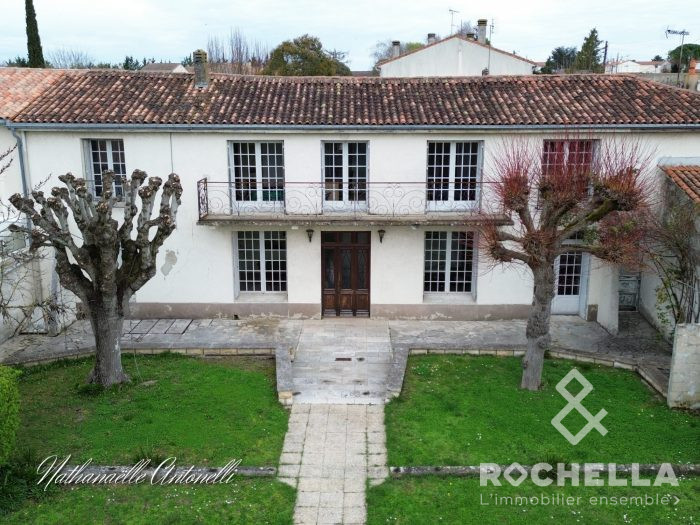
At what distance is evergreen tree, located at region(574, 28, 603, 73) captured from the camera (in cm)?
5569

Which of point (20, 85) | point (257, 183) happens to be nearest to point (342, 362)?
point (257, 183)

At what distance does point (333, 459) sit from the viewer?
12.1 m

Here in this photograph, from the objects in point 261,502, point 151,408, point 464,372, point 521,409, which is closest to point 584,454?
point 521,409

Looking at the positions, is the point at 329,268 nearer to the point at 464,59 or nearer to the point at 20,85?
the point at 20,85

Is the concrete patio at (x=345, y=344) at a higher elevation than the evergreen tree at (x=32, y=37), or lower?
lower

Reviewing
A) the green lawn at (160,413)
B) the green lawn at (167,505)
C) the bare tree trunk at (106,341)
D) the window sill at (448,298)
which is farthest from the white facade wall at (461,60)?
the green lawn at (167,505)

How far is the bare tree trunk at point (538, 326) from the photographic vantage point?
13.9 m

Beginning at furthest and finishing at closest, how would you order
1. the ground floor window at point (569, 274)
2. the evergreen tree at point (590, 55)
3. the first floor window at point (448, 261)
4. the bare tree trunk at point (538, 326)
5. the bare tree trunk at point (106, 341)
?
the evergreen tree at point (590, 55)
the ground floor window at point (569, 274)
the first floor window at point (448, 261)
the bare tree trunk at point (106, 341)
the bare tree trunk at point (538, 326)

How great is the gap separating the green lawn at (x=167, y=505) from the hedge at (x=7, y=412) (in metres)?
1.06

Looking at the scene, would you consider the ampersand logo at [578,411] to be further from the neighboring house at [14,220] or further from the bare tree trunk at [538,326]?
the neighboring house at [14,220]

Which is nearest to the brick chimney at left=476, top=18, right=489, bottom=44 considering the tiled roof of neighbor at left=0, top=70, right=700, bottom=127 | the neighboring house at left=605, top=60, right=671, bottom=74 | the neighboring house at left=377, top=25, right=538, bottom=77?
the neighboring house at left=377, top=25, right=538, bottom=77

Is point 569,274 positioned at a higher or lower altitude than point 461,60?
lower

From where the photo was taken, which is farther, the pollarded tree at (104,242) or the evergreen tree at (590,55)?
the evergreen tree at (590,55)

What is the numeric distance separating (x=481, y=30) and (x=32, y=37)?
24888 millimetres
